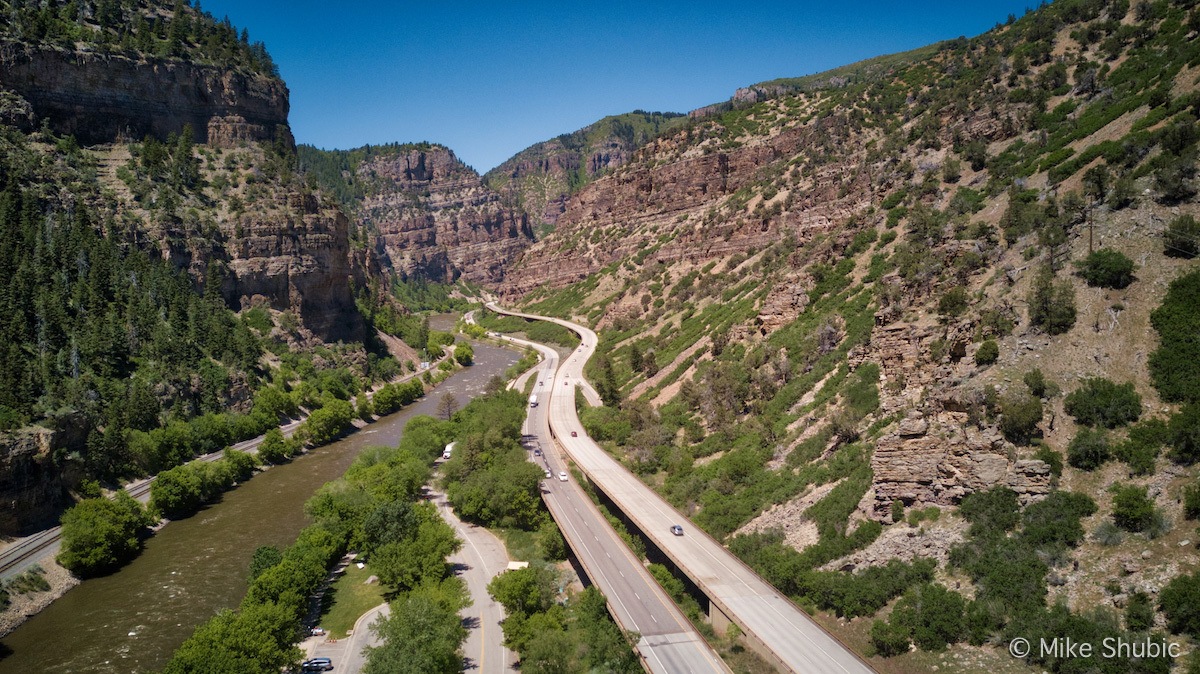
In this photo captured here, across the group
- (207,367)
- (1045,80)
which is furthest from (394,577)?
(1045,80)

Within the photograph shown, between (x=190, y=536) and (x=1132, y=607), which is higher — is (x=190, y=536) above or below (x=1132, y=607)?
below

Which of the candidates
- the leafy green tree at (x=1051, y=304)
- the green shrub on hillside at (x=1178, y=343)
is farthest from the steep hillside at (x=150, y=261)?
the green shrub on hillside at (x=1178, y=343)

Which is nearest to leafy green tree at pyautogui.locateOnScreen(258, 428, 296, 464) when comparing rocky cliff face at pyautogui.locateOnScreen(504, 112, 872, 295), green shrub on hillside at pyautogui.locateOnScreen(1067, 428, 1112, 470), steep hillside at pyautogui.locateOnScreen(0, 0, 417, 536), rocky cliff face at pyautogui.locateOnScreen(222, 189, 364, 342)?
steep hillside at pyautogui.locateOnScreen(0, 0, 417, 536)

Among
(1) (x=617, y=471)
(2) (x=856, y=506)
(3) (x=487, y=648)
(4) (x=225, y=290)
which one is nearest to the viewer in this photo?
(2) (x=856, y=506)

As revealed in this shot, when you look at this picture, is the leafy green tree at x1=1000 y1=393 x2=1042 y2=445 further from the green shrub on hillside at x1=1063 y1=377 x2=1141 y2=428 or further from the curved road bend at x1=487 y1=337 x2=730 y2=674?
the curved road bend at x1=487 y1=337 x2=730 y2=674

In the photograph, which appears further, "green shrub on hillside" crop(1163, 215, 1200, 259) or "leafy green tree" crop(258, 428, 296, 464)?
"leafy green tree" crop(258, 428, 296, 464)

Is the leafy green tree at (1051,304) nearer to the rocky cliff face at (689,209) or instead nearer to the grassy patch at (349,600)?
the rocky cliff face at (689,209)

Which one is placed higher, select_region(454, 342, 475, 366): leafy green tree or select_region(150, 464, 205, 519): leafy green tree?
select_region(454, 342, 475, 366): leafy green tree

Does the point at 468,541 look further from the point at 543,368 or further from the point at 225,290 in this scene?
the point at 225,290
